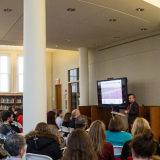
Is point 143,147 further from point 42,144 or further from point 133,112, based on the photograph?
point 133,112

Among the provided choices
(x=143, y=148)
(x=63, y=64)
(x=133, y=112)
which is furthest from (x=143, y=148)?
(x=63, y=64)

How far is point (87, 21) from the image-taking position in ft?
19.8

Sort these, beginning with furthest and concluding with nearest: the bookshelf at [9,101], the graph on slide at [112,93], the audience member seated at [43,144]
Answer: the bookshelf at [9,101] → the graph on slide at [112,93] → the audience member seated at [43,144]

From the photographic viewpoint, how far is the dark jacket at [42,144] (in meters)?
2.66

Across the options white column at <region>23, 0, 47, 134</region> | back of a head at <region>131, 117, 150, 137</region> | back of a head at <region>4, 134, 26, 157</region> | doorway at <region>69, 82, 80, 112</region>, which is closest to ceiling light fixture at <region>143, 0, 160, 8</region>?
white column at <region>23, 0, 47, 134</region>

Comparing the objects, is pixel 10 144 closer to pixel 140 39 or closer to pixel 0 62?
pixel 140 39

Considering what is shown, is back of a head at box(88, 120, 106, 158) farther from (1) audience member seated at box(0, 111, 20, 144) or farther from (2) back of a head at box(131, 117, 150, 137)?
(1) audience member seated at box(0, 111, 20, 144)

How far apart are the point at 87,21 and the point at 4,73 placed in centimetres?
789

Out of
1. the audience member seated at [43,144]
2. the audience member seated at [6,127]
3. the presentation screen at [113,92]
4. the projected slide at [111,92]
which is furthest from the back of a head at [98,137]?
the projected slide at [111,92]

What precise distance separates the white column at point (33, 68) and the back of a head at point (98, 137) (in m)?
1.15

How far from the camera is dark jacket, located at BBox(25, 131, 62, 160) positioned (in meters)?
2.66

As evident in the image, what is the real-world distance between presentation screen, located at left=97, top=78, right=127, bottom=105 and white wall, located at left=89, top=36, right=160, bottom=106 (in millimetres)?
622

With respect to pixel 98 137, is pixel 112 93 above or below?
above

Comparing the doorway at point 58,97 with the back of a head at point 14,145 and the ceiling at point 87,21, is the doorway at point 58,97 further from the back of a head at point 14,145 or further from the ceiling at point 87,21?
the back of a head at point 14,145
